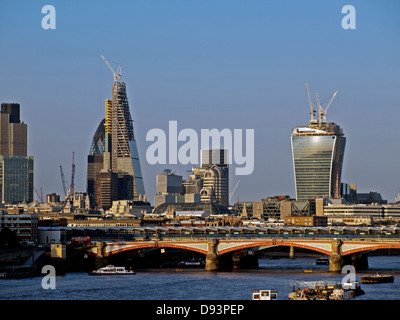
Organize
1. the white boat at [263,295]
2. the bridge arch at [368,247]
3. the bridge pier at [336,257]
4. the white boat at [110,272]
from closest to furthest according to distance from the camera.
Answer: the white boat at [263,295] < the white boat at [110,272] < the bridge arch at [368,247] < the bridge pier at [336,257]

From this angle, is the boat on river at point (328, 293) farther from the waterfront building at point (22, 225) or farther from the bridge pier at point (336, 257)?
the waterfront building at point (22, 225)

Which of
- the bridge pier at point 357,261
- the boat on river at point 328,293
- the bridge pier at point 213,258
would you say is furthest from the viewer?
the bridge pier at point 213,258

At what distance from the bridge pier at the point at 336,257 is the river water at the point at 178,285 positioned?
1072 mm

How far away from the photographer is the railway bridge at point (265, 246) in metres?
103

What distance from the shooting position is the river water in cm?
7044

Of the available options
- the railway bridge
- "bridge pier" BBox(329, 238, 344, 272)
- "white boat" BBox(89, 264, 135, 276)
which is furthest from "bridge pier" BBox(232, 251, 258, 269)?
"white boat" BBox(89, 264, 135, 276)

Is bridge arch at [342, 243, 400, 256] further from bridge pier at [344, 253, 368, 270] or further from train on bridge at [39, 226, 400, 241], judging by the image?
train on bridge at [39, 226, 400, 241]

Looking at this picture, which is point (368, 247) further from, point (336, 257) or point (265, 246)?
point (265, 246)

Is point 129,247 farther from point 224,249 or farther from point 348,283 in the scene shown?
point 348,283

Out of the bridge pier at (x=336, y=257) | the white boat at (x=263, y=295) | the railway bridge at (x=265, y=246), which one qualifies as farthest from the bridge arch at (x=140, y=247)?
the white boat at (x=263, y=295)

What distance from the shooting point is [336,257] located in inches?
4070

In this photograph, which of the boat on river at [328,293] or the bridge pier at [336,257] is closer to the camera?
the boat on river at [328,293]

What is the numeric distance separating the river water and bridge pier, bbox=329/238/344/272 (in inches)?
42.2

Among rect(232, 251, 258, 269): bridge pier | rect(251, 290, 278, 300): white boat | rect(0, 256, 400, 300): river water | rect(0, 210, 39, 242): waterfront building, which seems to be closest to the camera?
rect(251, 290, 278, 300): white boat
